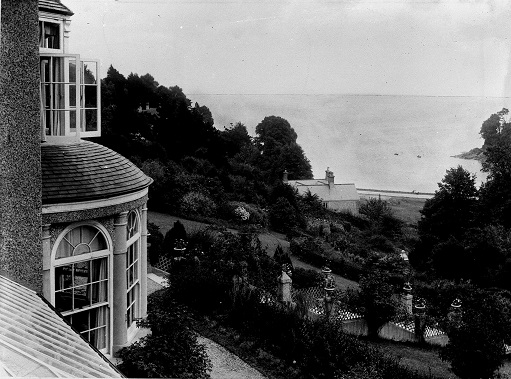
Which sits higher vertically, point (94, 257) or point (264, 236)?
point (94, 257)

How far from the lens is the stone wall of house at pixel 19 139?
7.68m

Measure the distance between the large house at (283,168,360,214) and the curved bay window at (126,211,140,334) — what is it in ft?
121

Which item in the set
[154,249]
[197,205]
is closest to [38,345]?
[154,249]

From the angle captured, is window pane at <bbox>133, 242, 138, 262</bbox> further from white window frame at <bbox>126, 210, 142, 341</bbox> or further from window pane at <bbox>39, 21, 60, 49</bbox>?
window pane at <bbox>39, 21, 60, 49</bbox>

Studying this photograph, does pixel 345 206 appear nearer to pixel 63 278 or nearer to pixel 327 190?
pixel 327 190

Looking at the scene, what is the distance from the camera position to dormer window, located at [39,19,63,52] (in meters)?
10.3

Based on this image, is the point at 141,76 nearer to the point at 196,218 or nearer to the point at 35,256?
the point at 196,218

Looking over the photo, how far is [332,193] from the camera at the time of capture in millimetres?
49500

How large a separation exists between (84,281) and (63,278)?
41cm

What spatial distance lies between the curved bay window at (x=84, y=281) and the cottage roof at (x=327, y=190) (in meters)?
38.0

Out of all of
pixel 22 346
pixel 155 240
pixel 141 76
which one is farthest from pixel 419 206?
pixel 22 346

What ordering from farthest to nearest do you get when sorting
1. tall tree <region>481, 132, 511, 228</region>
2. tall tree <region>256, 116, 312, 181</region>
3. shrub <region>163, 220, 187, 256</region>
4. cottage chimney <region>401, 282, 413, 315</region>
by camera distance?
tall tree <region>256, 116, 312, 181</region>, tall tree <region>481, 132, 511, 228</region>, shrub <region>163, 220, 187, 256</region>, cottage chimney <region>401, 282, 413, 315</region>

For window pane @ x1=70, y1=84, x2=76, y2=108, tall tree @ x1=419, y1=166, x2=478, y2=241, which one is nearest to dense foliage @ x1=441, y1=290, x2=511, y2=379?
window pane @ x1=70, y1=84, x2=76, y2=108

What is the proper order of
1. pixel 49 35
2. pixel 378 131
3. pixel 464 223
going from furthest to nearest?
pixel 378 131, pixel 464 223, pixel 49 35
